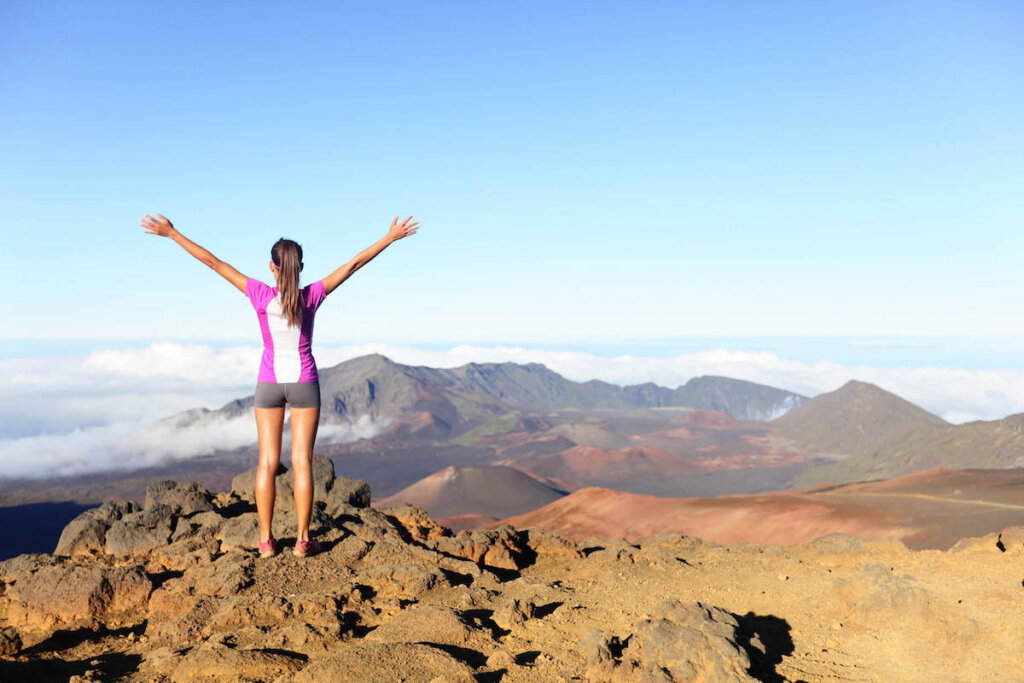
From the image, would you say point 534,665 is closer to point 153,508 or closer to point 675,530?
point 153,508

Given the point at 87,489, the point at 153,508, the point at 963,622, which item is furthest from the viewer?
the point at 87,489

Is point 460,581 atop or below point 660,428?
atop

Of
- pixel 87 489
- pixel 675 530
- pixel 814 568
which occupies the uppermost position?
pixel 814 568

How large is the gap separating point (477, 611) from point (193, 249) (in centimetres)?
356

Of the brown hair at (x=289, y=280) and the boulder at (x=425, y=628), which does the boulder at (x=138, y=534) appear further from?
the boulder at (x=425, y=628)

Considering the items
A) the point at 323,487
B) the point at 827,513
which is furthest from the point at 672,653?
the point at 827,513

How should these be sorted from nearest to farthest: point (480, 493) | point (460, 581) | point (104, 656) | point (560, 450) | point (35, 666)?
1. point (35, 666)
2. point (104, 656)
3. point (460, 581)
4. point (480, 493)
5. point (560, 450)

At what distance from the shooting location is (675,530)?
34.8 metres

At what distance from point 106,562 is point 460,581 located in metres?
4.05

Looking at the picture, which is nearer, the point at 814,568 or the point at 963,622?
the point at 963,622

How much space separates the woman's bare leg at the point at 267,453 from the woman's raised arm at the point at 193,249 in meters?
1.03

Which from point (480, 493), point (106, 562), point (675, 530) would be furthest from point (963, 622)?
point (480, 493)

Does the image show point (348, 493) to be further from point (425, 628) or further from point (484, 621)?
point (425, 628)

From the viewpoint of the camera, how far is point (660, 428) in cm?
16050
